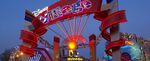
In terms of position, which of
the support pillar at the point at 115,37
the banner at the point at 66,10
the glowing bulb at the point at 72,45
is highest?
the banner at the point at 66,10

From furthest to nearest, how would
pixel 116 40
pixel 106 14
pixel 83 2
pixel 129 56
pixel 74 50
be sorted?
pixel 129 56 → pixel 74 50 → pixel 83 2 → pixel 106 14 → pixel 116 40

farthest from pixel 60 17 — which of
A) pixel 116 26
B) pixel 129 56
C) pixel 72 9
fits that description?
pixel 129 56

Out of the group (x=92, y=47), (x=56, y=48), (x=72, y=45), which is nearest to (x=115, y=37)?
(x=72, y=45)

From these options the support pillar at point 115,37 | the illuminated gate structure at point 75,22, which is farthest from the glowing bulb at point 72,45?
the support pillar at point 115,37

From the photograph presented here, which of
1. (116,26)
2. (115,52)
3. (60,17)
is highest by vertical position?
(60,17)

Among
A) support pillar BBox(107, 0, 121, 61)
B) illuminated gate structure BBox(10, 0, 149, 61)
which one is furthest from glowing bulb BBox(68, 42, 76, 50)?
support pillar BBox(107, 0, 121, 61)

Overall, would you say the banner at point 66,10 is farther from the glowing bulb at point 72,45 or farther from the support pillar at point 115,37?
the glowing bulb at point 72,45

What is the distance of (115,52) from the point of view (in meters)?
29.8

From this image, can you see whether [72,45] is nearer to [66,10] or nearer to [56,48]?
[56,48]

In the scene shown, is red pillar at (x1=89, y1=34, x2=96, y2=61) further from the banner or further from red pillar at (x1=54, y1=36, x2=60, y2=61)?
the banner

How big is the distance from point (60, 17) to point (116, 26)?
407 inches

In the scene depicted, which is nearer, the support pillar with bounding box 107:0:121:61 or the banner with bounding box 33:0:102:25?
the support pillar with bounding box 107:0:121:61

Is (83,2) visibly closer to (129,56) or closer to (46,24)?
(46,24)

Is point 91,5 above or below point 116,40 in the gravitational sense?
above
